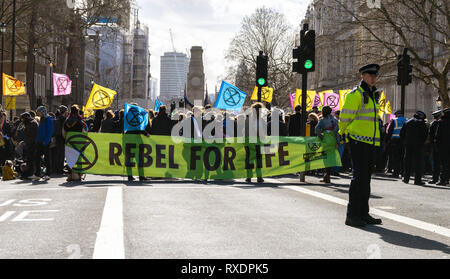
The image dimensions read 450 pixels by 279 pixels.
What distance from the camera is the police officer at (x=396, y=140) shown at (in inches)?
786

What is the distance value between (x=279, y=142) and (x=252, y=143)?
2.11 ft

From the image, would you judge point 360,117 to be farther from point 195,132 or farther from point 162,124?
point 162,124

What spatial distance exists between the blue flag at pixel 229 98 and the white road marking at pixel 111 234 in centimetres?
1024

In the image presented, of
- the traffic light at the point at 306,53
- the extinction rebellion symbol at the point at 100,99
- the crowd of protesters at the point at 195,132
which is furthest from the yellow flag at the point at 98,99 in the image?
the traffic light at the point at 306,53

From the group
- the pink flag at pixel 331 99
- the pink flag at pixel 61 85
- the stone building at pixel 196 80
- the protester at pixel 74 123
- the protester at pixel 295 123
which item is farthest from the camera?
the stone building at pixel 196 80

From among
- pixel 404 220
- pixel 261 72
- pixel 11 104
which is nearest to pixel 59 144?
pixel 261 72

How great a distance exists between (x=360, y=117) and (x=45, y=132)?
1091 cm

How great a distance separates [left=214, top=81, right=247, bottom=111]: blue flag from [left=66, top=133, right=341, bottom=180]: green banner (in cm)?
488

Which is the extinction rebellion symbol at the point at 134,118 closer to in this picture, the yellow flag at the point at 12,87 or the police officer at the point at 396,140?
the police officer at the point at 396,140

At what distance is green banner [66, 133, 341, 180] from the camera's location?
53.7 ft

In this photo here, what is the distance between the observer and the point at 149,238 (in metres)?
7.21

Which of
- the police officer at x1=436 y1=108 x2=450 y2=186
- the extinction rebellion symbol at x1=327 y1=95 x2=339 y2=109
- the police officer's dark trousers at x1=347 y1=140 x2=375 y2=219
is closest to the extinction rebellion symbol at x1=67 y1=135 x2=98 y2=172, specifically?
the police officer at x1=436 y1=108 x2=450 y2=186

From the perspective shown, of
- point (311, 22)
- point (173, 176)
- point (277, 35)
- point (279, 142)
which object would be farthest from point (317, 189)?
point (311, 22)
